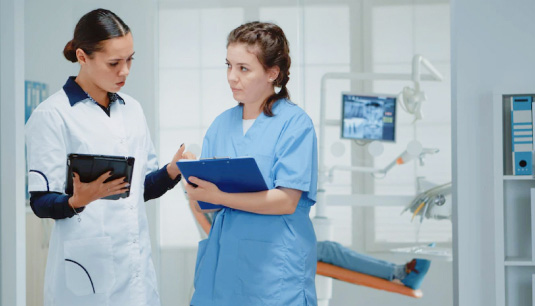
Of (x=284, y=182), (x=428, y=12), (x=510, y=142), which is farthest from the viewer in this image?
(x=428, y=12)

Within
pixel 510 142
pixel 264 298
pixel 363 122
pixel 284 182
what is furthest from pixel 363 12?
pixel 264 298

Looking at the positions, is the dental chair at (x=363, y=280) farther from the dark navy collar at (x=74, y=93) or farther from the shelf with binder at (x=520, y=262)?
the dark navy collar at (x=74, y=93)

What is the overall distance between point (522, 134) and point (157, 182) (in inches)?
49.4

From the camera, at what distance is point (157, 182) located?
1.92 metres

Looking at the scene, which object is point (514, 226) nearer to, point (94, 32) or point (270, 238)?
point (270, 238)

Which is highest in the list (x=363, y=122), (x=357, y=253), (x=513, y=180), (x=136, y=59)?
(x=136, y=59)

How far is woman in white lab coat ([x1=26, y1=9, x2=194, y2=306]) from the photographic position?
170cm

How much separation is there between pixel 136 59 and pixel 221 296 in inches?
62.5

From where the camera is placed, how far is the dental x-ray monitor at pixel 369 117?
2.85 meters

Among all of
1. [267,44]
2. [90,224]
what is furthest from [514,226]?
[90,224]

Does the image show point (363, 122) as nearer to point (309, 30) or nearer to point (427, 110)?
point (427, 110)

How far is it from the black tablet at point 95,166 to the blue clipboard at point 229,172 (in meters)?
0.14

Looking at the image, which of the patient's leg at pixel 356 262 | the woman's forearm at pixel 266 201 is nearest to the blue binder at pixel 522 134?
the patient's leg at pixel 356 262

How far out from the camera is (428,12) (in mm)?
2828
